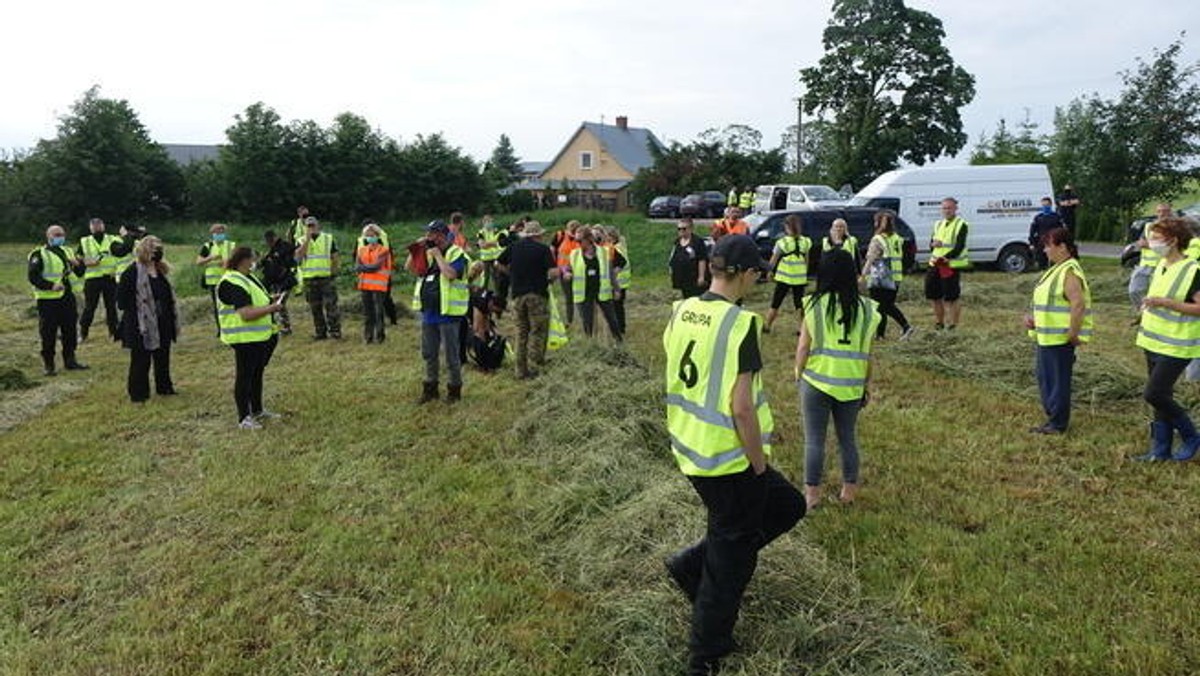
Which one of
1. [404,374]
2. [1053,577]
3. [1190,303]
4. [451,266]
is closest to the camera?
[1053,577]

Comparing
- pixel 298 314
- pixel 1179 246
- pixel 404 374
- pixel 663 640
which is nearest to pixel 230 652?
pixel 663 640

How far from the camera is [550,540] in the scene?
470cm

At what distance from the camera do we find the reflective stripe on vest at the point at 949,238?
32.1 feet

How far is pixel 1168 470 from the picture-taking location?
543 centimetres

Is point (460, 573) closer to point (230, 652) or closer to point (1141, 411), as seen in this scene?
point (230, 652)

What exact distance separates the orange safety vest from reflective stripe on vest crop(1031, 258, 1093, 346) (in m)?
8.32

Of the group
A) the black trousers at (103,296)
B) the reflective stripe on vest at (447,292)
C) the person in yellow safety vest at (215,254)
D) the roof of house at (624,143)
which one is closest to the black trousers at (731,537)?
the reflective stripe on vest at (447,292)

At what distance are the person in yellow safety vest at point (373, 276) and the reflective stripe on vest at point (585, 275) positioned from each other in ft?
10.3

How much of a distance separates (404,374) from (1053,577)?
713 centimetres

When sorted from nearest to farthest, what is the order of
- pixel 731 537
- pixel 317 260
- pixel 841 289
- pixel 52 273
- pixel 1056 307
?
pixel 731 537
pixel 841 289
pixel 1056 307
pixel 52 273
pixel 317 260

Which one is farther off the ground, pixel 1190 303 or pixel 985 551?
pixel 1190 303

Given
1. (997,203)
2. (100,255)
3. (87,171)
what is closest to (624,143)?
(87,171)

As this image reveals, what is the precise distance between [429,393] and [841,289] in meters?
4.65

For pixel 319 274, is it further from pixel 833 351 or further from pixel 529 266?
pixel 833 351
